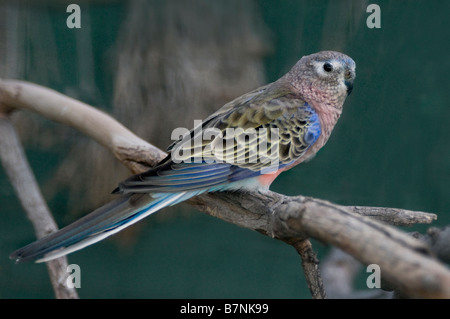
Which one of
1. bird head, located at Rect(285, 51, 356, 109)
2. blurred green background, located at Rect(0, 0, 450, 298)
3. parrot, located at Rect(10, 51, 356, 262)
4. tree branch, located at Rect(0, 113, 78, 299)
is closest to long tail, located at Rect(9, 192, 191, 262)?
parrot, located at Rect(10, 51, 356, 262)

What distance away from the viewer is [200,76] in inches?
119

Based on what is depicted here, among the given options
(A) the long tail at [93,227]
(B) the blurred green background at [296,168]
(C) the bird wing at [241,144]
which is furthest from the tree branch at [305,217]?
(B) the blurred green background at [296,168]

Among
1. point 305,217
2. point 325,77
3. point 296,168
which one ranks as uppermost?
point 325,77

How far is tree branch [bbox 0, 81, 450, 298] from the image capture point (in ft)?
3.72

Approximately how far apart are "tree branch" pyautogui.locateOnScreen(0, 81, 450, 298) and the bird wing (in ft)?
0.50

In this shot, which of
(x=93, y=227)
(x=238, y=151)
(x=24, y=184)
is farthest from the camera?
(x=24, y=184)

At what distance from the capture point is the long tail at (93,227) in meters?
1.76

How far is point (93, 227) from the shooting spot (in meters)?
1.81

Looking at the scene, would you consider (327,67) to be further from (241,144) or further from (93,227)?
(93,227)

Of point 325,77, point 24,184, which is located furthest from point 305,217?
point 24,184

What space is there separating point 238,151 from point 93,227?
2.21ft

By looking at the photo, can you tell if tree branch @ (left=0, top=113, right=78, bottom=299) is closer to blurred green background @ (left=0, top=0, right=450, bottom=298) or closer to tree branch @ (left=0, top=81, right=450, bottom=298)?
tree branch @ (left=0, top=81, right=450, bottom=298)

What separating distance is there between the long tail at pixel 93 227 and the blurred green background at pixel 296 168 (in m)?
1.22

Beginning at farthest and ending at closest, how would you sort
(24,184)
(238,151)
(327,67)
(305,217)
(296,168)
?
1. (296,168)
2. (24,184)
3. (327,67)
4. (238,151)
5. (305,217)
